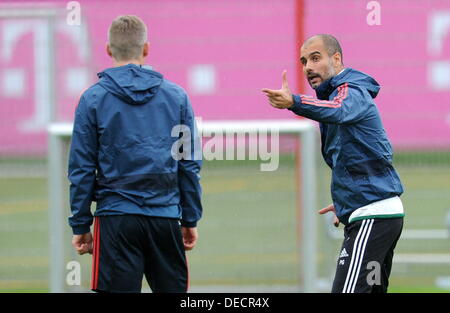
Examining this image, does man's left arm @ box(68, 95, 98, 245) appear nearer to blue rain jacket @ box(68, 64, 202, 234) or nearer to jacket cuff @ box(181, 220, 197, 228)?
blue rain jacket @ box(68, 64, 202, 234)

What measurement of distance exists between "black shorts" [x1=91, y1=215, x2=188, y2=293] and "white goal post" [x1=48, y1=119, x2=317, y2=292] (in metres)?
2.56

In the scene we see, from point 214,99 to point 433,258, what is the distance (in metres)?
2.60

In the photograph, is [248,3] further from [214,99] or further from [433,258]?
[433,258]

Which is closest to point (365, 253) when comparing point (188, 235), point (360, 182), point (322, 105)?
point (360, 182)

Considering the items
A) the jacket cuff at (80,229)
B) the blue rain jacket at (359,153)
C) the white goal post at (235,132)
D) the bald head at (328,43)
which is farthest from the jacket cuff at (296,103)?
the white goal post at (235,132)

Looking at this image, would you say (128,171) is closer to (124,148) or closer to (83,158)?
(124,148)

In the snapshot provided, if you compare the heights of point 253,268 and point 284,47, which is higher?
point 284,47

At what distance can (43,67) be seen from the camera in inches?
318

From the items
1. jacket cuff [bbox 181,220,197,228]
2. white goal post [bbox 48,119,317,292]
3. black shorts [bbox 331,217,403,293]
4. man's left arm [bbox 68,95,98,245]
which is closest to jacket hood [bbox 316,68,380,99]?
black shorts [bbox 331,217,403,293]

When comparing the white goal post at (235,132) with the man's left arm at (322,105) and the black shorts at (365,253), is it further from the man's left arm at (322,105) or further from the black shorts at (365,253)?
the man's left arm at (322,105)

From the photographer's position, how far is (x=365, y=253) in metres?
4.57

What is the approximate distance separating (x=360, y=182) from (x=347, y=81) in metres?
0.52

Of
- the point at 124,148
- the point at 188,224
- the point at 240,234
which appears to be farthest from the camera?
the point at 240,234
